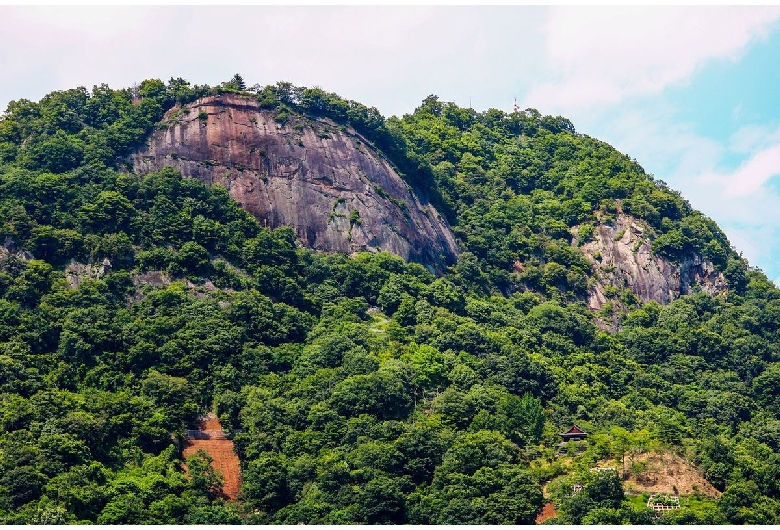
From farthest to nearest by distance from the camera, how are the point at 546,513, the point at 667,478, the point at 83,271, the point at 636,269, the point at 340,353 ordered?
the point at 636,269 < the point at 83,271 < the point at 340,353 < the point at 667,478 < the point at 546,513

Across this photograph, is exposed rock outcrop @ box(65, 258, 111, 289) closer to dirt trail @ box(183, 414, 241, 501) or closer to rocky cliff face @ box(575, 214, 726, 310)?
dirt trail @ box(183, 414, 241, 501)

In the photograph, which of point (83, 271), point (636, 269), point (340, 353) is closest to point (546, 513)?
point (340, 353)

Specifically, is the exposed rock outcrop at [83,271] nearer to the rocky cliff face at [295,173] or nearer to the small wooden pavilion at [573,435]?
the rocky cliff face at [295,173]

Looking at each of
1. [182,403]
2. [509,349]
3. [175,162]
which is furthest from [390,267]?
[182,403]

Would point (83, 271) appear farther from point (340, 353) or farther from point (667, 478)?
point (667, 478)

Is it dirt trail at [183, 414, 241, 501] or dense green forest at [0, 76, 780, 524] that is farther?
dirt trail at [183, 414, 241, 501]

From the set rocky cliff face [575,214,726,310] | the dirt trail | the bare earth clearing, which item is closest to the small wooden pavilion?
the bare earth clearing
